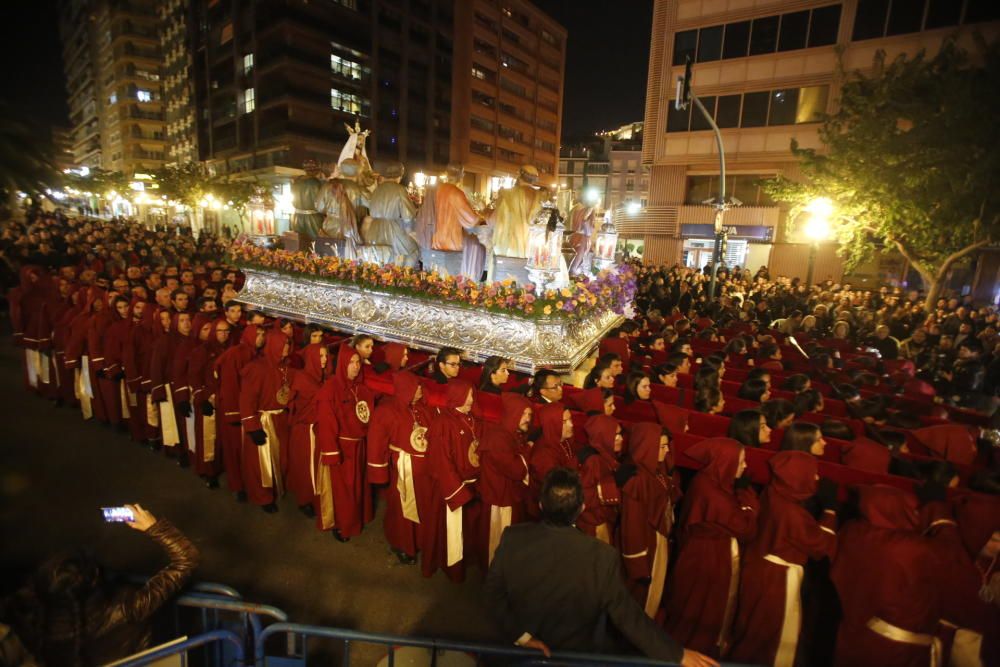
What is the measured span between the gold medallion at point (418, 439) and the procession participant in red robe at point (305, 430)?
4.21 feet

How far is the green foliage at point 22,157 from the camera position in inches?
291

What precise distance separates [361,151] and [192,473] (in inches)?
347

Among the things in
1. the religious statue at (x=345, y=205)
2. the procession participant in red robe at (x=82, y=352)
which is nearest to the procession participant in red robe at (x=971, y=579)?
the procession participant in red robe at (x=82, y=352)

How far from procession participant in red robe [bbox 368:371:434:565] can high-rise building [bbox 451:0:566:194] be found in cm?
4734

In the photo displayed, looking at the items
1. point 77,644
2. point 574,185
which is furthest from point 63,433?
point 574,185

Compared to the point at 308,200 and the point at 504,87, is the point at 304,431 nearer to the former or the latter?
the point at 308,200

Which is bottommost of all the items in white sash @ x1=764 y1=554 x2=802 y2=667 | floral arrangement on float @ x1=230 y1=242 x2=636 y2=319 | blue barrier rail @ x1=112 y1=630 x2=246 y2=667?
white sash @ x1=764 y1=554 x2=802 y2=667

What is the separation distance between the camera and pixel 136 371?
6785 millimetres

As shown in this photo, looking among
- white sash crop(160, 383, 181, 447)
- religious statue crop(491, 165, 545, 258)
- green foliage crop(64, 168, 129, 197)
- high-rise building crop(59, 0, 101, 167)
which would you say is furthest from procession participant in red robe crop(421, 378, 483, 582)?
high-rise building crop(59, 0, 101, 167)

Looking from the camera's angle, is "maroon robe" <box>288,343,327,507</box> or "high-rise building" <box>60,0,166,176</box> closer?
"maroon robe" <box>288,343,327,507</box>

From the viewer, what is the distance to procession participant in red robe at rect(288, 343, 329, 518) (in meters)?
5.25

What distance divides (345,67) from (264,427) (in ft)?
156

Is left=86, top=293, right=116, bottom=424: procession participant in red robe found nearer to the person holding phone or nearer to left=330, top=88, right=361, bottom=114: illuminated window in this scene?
the person holding phone

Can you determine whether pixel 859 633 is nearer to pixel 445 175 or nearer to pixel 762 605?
pixel 762 605
